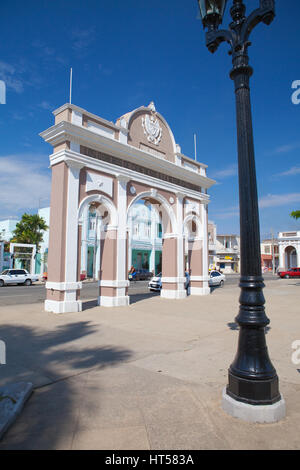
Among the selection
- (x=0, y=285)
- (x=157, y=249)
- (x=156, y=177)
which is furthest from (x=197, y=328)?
(x=157, y=249)

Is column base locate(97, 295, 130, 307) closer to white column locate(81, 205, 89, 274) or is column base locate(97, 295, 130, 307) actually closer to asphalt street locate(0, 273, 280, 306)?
asphalt street locate(0, 273, 280, 306)

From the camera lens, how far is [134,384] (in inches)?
163

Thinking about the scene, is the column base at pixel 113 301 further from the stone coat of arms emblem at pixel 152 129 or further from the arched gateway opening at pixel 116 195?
the stone coat of arms emblem at pixel 152 129

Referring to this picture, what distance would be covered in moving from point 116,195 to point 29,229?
2404 centimetres

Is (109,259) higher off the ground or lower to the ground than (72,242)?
lower

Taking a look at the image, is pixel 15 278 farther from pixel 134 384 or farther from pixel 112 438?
pixel 112 438

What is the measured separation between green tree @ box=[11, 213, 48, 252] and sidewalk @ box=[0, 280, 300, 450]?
26752 millimetres

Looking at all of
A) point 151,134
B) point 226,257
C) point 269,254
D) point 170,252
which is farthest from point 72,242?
point 269,254

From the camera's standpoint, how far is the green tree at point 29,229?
3366cm

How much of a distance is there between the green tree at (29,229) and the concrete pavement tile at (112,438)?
33.2m

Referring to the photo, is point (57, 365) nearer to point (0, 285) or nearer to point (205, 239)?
point (205, 239)

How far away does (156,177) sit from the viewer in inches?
610

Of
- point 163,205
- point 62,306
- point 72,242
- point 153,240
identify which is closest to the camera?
point 62,306
